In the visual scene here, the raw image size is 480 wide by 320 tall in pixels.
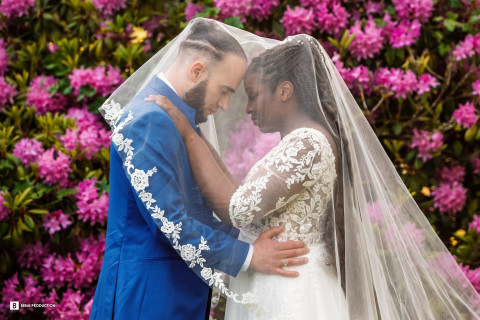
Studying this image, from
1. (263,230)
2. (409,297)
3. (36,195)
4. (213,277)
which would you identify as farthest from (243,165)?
(36,195)

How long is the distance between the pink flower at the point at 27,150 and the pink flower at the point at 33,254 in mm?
519

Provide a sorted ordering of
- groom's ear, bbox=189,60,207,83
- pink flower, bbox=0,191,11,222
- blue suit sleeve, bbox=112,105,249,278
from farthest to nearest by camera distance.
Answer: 1. pink flower, bbox=0,191,11,222
2. groom's ear, bbox=189,60,207,83
3. blue suit sleeve, bbox=112,105,249,278

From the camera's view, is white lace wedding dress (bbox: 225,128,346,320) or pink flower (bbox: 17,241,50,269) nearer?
white lace wedding dress (bbox: 225,128,346,320)

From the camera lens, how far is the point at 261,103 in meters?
2.19

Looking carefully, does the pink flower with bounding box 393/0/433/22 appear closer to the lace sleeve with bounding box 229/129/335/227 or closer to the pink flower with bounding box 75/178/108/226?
the lace sleeve with bounding box 229/129/335/227

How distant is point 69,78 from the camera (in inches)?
146

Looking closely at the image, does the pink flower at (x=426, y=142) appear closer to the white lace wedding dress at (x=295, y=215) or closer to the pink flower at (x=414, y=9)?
the pink flower at (x=414, y=9)

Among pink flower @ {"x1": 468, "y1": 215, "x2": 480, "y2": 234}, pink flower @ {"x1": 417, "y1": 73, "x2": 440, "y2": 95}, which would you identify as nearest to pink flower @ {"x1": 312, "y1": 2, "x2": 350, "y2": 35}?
pink flower @ {"x1": 417, "y1": 73, "x2": 440, "y2": 95}

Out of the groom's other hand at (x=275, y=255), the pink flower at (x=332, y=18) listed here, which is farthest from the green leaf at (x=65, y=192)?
the pink flower at (x=332, y=18)

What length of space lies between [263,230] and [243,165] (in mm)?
299

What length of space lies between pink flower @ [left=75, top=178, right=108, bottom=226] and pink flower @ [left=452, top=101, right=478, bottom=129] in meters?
2.16

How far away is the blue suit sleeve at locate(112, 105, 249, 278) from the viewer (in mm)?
2006

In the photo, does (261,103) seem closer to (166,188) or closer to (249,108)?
(249,108)

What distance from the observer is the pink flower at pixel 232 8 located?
3.44 meters
